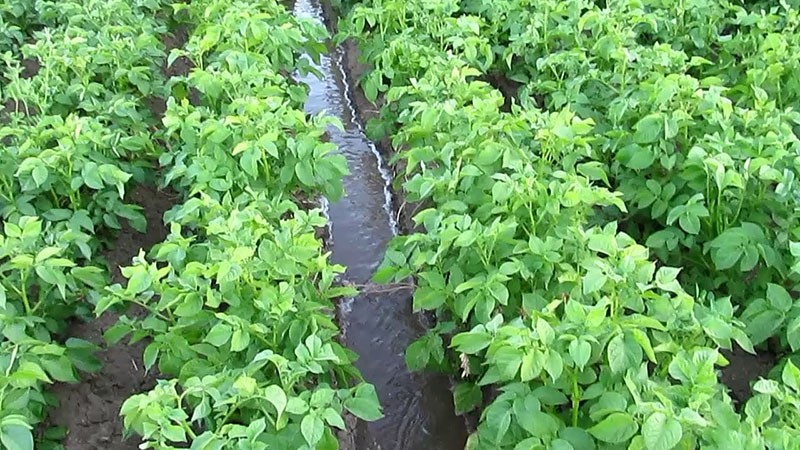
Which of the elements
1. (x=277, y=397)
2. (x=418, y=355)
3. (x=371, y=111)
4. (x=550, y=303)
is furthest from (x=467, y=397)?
(x=371, y=111)

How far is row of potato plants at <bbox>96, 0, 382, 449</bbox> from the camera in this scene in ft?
7.49

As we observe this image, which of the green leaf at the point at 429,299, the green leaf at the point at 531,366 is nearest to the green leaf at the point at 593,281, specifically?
the green leaf at the point at 531,366

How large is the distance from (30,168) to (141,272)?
Answer: 3.38ft

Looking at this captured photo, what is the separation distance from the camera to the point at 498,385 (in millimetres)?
3256

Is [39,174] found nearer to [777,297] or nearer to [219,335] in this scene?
[219,335]

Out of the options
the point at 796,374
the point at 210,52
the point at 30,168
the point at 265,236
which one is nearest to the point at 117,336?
the point at 265,236

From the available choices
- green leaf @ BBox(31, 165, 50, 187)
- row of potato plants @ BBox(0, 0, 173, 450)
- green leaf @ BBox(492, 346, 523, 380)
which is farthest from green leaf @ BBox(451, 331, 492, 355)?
green leaf @ BBox(31, 165, 50, 187)

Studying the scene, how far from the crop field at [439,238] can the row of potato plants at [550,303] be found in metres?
0.01

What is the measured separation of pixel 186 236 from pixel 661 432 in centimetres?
252

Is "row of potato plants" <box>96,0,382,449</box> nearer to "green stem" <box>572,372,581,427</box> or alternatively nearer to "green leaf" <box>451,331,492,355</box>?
"green leaf" <box>451,331,492,355</box>

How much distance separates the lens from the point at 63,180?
349cm

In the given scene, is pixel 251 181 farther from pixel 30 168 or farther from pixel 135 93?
pixel 135 93

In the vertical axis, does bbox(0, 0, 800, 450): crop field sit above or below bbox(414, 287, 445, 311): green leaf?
above

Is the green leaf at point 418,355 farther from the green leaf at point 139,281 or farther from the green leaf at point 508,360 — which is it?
the green leaf at point 139,281
